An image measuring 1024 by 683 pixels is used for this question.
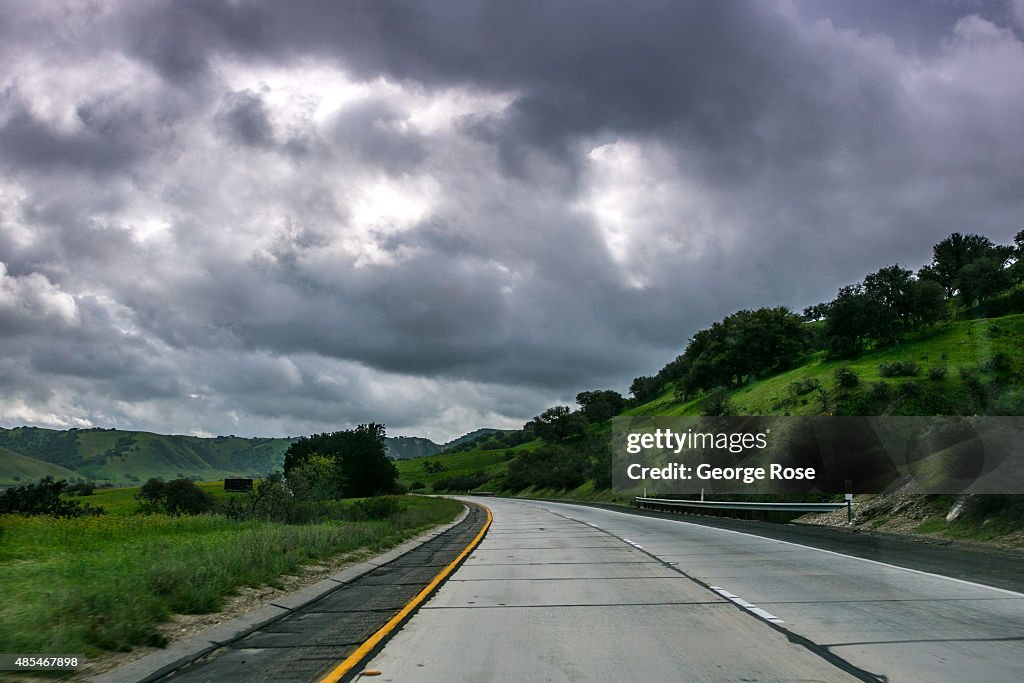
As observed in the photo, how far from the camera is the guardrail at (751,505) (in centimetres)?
2969

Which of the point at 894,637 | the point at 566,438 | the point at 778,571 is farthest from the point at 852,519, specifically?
the point at 566,438

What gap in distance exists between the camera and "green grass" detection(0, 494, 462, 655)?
7629 millimetres

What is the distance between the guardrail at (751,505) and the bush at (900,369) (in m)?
23.8

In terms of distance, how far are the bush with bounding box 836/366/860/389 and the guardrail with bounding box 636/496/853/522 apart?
64.3 ft

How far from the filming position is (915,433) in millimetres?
36000

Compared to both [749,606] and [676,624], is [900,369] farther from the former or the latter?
[676,624]

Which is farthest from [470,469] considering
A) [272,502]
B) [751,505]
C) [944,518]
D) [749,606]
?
[749,606]

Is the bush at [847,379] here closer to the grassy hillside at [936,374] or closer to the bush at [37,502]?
the grassy hillside at [936,374]

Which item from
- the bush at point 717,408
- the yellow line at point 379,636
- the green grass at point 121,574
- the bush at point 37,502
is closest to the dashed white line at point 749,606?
the yellow line at point 379,636

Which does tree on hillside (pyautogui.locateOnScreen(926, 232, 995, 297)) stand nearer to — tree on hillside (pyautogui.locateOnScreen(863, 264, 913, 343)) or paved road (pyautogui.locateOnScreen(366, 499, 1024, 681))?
tree on hillside (pyautogui.locateOnScreen(863, 264, 913, 343))

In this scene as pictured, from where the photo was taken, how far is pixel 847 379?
191 ft

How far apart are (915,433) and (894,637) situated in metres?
32.6

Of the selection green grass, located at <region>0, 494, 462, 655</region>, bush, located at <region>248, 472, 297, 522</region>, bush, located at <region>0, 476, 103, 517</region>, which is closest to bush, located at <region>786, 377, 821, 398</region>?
bush, located at <region>248, 472, 297, 522</region>

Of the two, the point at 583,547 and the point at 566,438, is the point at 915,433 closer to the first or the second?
the point at 583,547
